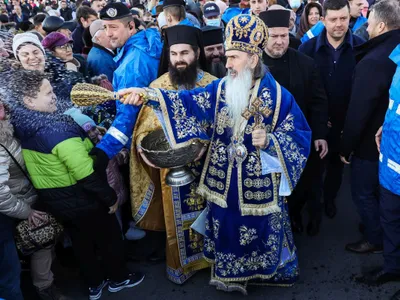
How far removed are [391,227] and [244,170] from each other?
1.22m

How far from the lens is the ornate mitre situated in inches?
86.9

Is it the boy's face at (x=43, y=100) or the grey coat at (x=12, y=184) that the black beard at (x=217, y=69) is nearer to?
the boy's face at (x=43, y=100)

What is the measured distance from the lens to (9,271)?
239 cm

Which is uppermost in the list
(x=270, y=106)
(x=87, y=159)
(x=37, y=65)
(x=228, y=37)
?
(x=228, y=37)


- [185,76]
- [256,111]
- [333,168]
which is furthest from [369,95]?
[185,76]

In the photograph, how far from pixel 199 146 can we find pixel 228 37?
2.33ft

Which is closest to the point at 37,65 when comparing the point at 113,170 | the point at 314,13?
the point at 113,170

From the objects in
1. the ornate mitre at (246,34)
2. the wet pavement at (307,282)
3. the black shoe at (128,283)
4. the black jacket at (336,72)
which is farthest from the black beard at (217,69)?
the black shoe at (128,283)

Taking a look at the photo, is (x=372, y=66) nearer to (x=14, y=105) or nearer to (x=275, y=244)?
(x=275, y=244)

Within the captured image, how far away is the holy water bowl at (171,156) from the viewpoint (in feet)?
7.35

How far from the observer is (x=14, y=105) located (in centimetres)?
229

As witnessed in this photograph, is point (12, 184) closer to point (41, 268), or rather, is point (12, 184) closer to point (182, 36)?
point (41, 268)

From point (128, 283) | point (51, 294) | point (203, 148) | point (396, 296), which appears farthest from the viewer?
point (128, 283)

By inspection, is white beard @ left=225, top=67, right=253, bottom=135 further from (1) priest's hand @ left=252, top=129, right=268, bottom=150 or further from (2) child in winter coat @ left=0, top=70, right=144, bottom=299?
(2) child in winter coat @ left=0, top=70, right=144, bottom=299
